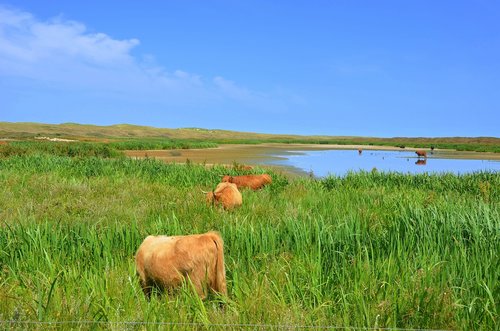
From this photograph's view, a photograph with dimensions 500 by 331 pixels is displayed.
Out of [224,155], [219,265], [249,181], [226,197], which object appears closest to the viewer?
[219,265]

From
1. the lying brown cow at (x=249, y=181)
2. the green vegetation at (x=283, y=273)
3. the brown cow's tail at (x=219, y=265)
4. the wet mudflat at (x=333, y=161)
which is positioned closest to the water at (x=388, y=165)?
the wet mudflat at (x=333, y=161)

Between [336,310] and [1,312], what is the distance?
2.86 metres

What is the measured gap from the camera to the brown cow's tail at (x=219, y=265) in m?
3.12

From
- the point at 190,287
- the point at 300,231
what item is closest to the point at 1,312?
the point at 190,287

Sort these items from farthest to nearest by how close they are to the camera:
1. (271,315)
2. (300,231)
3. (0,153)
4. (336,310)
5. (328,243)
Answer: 1. (0,153)
2. (300,231)
3. (328,243)
4. (336,310)
5. (271,315)

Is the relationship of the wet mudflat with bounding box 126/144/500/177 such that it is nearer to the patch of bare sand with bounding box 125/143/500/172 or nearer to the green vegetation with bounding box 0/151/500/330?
the patch of bare sand with bounding box 125/143/500/172

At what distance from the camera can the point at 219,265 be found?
10.4 feet

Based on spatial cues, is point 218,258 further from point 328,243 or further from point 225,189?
point 225,189

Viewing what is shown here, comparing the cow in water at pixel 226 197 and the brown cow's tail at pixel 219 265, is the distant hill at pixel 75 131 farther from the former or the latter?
the brown cow's tail at pixel 219 265

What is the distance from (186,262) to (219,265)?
11.1 inches

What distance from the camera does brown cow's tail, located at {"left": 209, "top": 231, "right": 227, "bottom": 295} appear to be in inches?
123

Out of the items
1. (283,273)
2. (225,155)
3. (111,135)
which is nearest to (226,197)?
(283,273)

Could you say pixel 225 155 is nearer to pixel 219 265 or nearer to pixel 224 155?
pixel 224 155

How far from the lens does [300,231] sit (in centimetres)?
488
